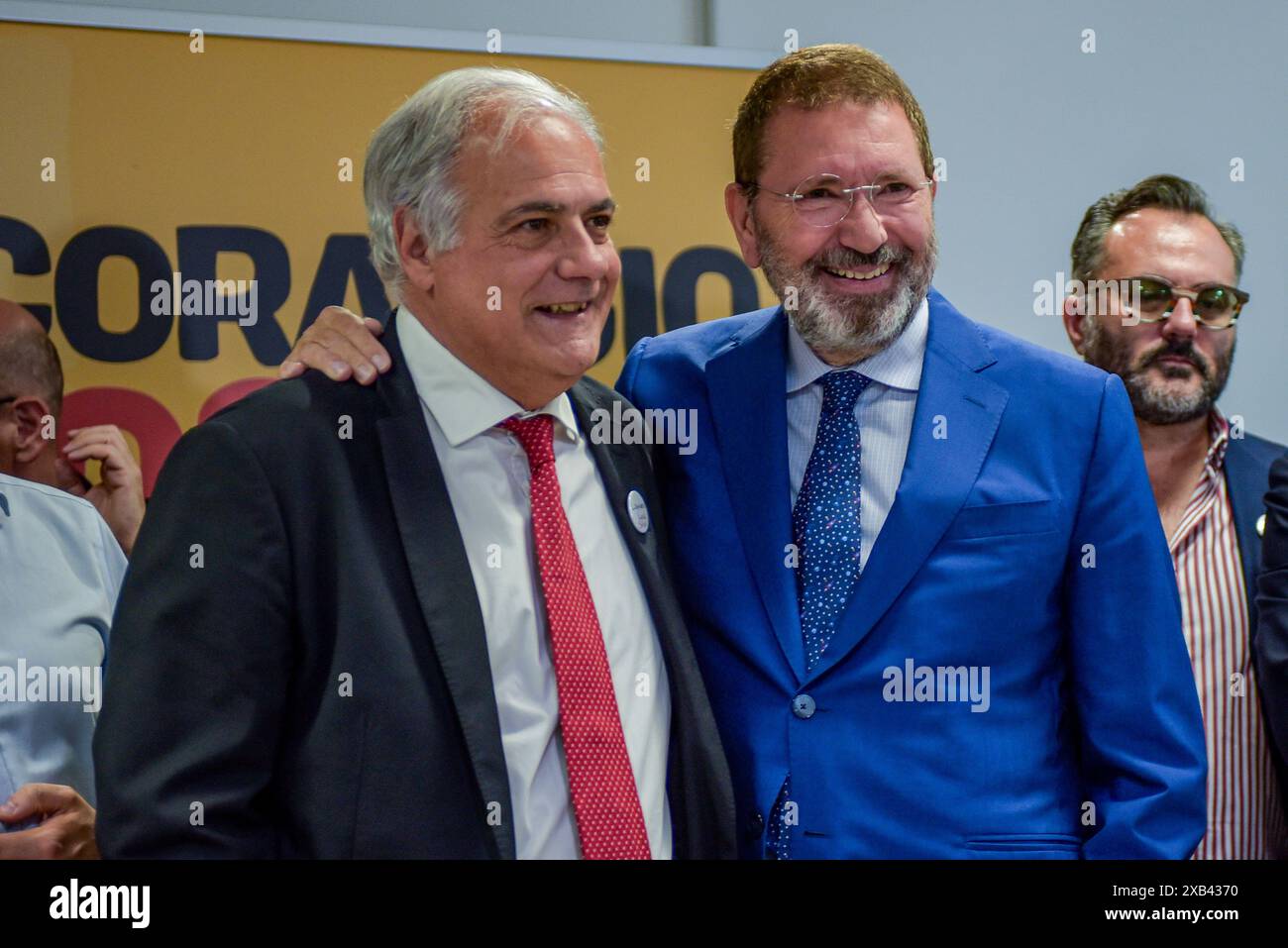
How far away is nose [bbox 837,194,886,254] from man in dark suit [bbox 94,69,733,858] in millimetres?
346

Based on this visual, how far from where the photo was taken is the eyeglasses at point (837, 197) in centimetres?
178

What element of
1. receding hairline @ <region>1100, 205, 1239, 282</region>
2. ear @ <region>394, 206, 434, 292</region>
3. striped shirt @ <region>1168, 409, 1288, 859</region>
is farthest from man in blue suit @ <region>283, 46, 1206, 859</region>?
receding hairline @ <region>1100, 205, 1239, 282</region>

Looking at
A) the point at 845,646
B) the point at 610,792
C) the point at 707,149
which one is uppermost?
the point at 707,149

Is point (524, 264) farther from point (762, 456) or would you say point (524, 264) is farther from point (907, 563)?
point (907, 563)

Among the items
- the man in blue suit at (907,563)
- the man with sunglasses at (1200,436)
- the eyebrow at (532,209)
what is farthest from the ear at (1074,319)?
the eyebrow at (532,209)

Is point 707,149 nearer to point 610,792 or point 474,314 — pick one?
point 474,314

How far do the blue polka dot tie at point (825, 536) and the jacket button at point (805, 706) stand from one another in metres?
0.04

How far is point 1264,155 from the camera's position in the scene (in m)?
2.51

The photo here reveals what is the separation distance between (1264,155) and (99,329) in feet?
Result: 7.45

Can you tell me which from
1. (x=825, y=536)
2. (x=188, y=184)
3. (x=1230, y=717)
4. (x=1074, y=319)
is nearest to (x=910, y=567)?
(x=825, y=536)

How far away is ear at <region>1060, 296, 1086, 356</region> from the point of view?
2.41m

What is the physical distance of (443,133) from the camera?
→ 1667 mm

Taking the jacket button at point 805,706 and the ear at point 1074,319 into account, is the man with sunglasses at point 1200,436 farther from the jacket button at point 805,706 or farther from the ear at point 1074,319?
the jacket button at point 805,706
